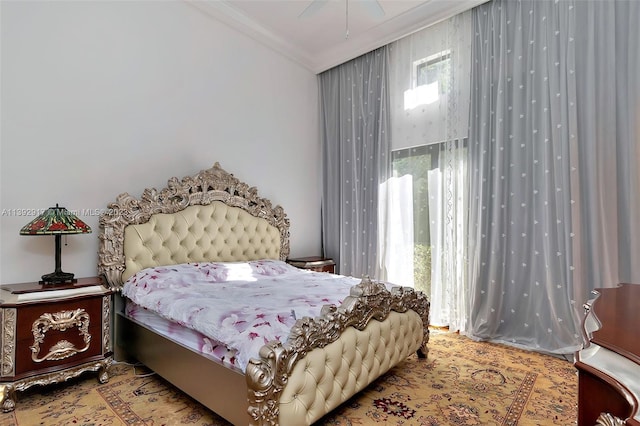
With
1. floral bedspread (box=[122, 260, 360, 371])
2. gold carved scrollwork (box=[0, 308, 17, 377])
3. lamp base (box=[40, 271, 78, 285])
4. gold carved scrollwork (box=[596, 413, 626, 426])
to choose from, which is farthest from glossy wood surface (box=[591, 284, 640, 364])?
lamp base (box=[40, 271, 78, 285])

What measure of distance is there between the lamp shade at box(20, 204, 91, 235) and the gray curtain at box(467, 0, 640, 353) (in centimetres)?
344

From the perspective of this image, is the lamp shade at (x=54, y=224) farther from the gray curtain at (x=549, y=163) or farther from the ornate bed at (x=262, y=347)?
the gray curtain at (x=549, y=163)

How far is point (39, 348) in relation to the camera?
2.16 metres

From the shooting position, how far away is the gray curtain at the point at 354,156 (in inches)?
169

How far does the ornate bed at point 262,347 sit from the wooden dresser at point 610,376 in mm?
1142

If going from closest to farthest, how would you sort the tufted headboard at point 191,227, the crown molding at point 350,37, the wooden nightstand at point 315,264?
the tufted headboard at point 191,227 < the crown molding at point 350,37 < the wooden nightstand at point 315,264

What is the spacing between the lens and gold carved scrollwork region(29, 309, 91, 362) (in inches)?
84.6

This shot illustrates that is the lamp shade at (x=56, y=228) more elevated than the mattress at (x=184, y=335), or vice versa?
the lamp shade at (x=56, y=228)

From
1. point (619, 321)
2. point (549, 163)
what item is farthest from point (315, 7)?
point (619, 321)

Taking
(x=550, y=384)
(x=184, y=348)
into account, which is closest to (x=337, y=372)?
(x=184, y=348)

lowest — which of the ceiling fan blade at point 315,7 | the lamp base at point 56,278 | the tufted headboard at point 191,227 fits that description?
the lamp base at point 56,278

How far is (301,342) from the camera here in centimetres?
168

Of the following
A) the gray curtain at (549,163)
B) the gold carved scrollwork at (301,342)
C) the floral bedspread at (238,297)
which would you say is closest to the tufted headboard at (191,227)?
the floral bedspread at (238,297)

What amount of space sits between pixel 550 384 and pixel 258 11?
4340 millimetres
